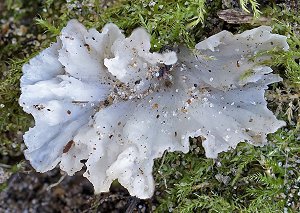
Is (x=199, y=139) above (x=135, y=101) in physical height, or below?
below

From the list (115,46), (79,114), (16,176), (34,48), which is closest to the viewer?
(115,46)

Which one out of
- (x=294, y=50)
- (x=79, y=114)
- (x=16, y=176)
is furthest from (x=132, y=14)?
(x=16, y=176)

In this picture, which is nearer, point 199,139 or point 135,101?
point 135,101

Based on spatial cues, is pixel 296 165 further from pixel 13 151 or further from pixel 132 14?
pixel 13 151

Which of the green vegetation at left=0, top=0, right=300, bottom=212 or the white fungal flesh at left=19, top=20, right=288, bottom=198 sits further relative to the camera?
the green vegetation at left=0, top=0, right=300, bottom=212
